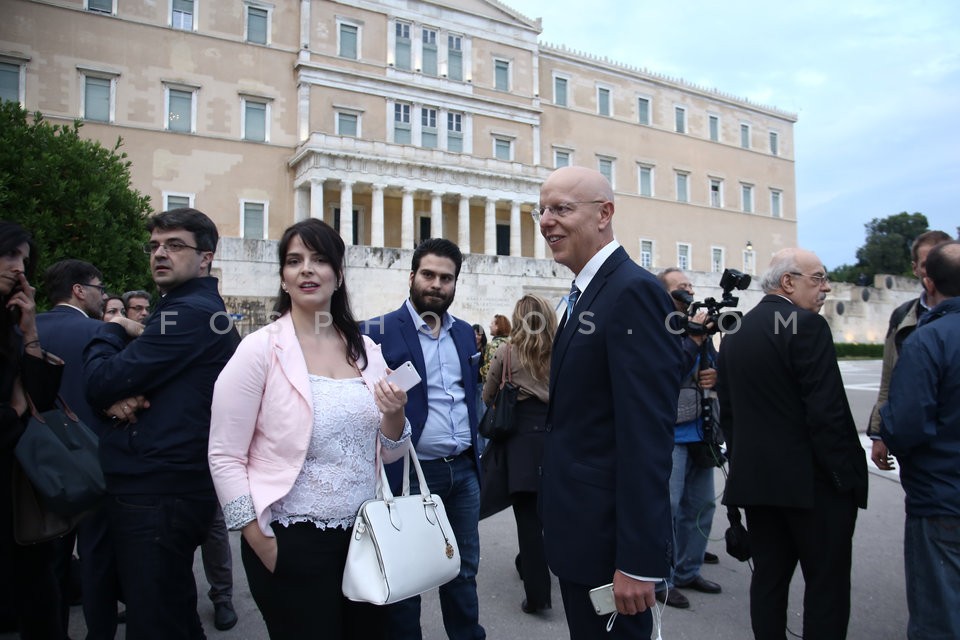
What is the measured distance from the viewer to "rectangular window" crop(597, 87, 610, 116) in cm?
4140

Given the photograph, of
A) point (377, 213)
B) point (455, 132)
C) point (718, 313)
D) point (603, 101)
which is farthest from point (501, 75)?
point (718, 313)

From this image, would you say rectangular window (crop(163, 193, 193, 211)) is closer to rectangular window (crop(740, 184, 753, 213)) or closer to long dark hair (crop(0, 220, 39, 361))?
long dark hair (crop(0, 220, 39, 361))

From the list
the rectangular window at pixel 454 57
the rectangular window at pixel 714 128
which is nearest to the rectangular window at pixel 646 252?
the rectangular window at pixel 714 128

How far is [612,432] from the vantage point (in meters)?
2.22

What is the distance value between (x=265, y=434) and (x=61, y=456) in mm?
1339

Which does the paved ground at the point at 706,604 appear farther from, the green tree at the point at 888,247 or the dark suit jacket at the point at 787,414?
the green tree at the point at 888,247

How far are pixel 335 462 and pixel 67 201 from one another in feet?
27.8

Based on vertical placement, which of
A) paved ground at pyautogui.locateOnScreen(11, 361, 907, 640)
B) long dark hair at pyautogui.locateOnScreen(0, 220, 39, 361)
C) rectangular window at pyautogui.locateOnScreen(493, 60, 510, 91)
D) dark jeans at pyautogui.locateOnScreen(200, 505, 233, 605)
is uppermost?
rectangular window at pyautogui.locateOnScreen(493, 60, 510, 91)

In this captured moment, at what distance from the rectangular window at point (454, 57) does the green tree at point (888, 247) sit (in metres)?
47.1

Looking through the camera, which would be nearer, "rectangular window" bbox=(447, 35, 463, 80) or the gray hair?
the gray hair

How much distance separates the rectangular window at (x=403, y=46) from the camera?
112ft

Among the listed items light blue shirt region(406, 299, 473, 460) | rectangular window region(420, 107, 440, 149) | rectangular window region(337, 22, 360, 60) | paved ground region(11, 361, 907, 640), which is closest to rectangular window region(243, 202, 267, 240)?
rectangular window region(337, 22, 360, 60)

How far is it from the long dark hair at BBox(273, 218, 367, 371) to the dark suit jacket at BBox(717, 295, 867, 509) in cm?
214

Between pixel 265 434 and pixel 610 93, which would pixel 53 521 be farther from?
pixel 610 93
